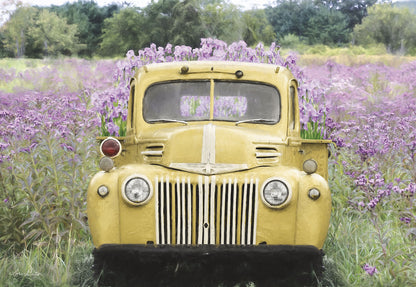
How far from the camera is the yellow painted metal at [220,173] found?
14.5 ft

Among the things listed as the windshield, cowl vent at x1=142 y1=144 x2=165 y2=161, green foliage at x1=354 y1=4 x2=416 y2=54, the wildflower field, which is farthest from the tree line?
cowl vent at x1=142 y1=144 x2=165 y2=161

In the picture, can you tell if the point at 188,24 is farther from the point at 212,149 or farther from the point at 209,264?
the point at 209,264

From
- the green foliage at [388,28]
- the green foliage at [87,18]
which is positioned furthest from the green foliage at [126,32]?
the green foliage at [388,28]

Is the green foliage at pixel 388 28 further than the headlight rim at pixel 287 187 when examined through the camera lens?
Yes

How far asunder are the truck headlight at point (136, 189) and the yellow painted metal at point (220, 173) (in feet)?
0.15

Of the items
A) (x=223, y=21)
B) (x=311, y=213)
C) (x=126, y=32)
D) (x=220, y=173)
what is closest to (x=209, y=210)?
(x=220, y=173)

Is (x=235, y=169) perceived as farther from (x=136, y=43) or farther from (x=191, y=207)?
(x=136, y=43)

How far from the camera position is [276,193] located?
173 inches

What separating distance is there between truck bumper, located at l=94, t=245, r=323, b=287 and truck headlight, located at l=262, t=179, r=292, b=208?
0.31 meters

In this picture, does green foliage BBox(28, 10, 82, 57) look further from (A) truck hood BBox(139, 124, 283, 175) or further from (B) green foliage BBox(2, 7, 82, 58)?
(A) truck hood BBox(139, 124, 283, 175)

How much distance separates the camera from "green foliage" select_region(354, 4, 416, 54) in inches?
2216

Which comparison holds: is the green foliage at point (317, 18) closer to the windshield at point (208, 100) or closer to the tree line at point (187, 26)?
the tree line at point (187, 26)

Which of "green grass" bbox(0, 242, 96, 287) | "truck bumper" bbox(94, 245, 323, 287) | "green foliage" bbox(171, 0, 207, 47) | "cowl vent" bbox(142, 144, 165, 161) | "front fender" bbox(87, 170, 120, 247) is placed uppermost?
"green foliage" bbox(171, 0, 207, 47)

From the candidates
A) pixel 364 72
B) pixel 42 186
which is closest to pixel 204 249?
pixel 42 186
